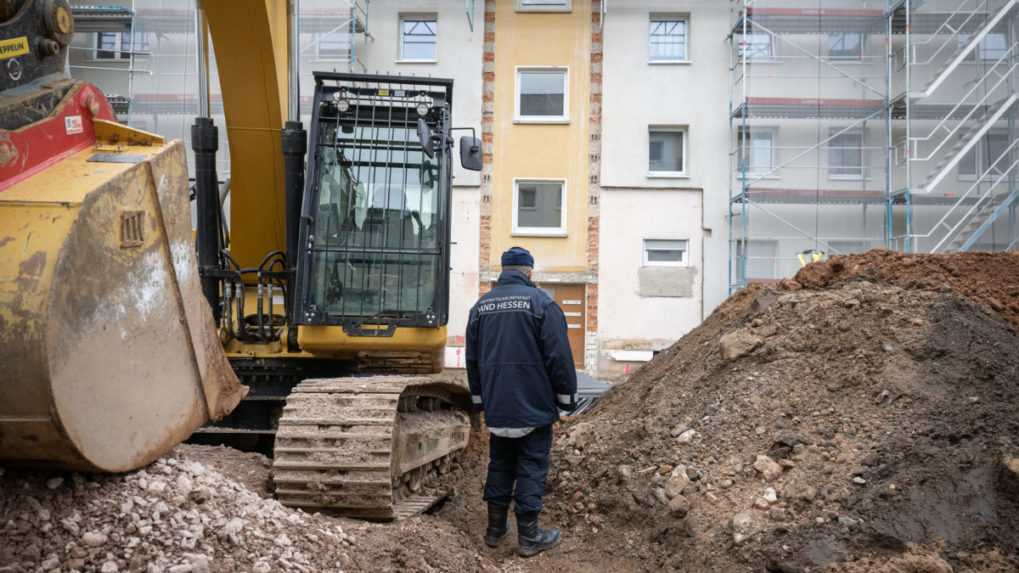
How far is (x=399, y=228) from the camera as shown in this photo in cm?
595

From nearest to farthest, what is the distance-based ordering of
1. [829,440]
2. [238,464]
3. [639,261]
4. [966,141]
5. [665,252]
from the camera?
1. [238,464]
2. [829,440]
3. [966,141]
4. [639,261]
5. [665,252]

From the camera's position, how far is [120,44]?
19.8 m

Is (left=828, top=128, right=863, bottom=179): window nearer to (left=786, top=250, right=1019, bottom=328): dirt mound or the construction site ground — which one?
(left=786, top=250, right=1019, bottom=328): dirt mound

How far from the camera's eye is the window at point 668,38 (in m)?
19.8

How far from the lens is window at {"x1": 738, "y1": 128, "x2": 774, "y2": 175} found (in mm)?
19328

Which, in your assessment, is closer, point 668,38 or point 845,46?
point 845,46

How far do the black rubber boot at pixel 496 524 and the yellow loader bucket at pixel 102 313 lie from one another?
7.21 ft

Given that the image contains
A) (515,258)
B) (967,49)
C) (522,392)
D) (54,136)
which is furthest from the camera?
(967,49)

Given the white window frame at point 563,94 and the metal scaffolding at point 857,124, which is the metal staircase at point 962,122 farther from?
the white window frame at point 563,94

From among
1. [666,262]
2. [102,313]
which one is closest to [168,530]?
[102,313]

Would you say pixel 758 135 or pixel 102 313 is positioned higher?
pixel 758 135

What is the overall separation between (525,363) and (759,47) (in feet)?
53.4

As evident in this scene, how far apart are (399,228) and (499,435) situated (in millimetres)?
1565

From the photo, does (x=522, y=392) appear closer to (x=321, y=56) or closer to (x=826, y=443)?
(x=826, y=443)
